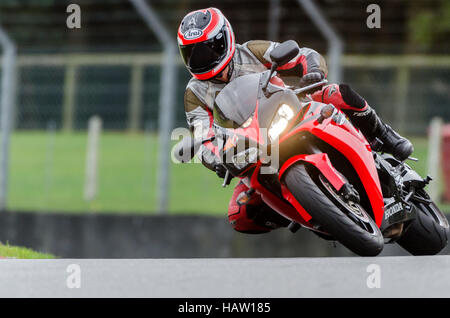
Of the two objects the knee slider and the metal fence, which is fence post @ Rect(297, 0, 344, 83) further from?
the knee slider

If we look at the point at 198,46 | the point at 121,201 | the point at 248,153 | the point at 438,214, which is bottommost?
the point at 121,201

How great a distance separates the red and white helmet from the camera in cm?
499

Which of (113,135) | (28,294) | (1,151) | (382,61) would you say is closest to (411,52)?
(382,61)

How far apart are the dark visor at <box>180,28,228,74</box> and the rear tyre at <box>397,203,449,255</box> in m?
1.54

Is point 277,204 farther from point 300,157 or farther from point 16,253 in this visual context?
point 16,253

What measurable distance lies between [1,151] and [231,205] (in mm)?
4703

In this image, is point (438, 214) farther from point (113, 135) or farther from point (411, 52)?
point (113, 135)

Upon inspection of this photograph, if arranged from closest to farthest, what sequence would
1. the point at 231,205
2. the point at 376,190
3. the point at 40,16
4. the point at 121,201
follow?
the point at 376,190
the point at 231,205
the point at 40,16
the point at 121,201

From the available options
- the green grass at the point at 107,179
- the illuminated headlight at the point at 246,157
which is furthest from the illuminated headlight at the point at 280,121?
the green grass at the point at 107,179

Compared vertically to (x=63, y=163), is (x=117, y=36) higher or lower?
higher

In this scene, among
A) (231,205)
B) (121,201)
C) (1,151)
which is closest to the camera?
(231,205)

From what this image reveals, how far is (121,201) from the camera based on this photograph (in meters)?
11.3

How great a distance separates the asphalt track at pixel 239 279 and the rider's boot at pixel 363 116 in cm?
112

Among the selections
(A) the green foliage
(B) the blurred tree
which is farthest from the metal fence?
(B) the blurred tree
